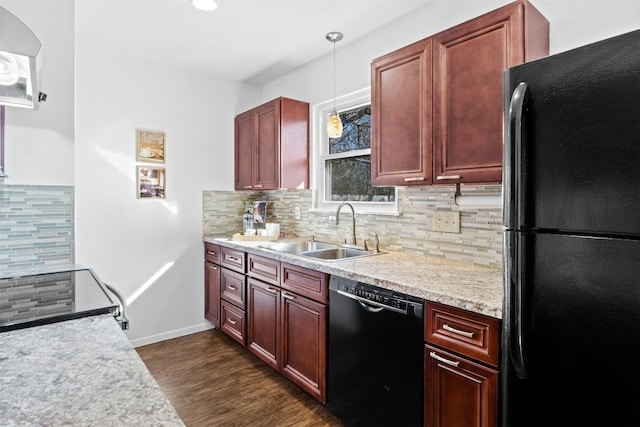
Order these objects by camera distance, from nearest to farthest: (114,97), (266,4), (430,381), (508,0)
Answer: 1. (430,381)
2. (508,0)
3. (266,4)
4. (114,97)

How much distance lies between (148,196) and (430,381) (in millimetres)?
2714

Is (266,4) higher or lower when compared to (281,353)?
higher

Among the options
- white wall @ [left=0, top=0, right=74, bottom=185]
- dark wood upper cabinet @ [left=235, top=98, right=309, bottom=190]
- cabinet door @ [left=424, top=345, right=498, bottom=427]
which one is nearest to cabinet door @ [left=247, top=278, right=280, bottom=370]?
dark wood upper cabinet @ [left=235, top=98, right=309, bottom=190]

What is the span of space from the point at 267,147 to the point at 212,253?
43.5 inches

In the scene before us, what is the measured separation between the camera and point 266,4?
2.23 metres

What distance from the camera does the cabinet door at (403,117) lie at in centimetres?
188

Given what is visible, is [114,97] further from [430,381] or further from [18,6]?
[430,381]

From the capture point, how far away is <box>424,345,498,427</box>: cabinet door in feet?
4.21

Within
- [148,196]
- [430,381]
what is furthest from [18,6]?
[430,381]

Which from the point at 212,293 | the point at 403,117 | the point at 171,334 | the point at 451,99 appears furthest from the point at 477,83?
the point at 171,334

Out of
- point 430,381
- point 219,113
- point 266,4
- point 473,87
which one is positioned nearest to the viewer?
point 430,381

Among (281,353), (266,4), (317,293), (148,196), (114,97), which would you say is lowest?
(281,353)

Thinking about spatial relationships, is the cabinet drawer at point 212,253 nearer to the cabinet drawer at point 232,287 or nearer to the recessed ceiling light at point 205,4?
the cabinet drawer at point 232,287

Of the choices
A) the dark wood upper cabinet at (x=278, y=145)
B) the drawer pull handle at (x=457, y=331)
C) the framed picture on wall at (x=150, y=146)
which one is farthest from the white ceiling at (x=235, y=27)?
the drawer pull handle at (x=457, y=331)
